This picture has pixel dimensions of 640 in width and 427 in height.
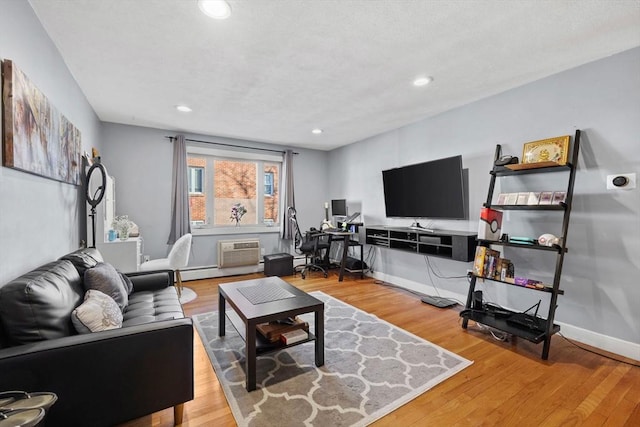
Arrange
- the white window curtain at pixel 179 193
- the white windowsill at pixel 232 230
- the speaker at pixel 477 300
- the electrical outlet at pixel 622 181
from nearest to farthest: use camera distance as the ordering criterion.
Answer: the electrical outlet at pixel 622 181
the speaker at pixel 477 300
the white window curtain at pixel 179 193
the white windowsill at pixel 232 230

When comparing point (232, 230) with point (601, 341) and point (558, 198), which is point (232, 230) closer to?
point (558, 198)

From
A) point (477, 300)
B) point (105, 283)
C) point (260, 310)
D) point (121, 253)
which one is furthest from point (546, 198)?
point (121, 253)

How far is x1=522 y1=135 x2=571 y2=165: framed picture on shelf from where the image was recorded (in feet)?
7.79

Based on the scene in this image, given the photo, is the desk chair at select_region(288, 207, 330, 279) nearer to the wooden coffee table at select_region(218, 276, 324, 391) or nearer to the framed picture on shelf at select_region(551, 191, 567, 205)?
the wooden coffee table at select_region(218, 276, 324, 391)

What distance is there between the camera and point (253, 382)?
1.80 meters

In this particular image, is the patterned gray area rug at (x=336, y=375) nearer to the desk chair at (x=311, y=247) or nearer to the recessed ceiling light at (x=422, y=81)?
the desk chair at (x=311, y=247)

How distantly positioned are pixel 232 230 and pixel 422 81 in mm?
3710

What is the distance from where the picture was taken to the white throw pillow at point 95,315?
1.40m

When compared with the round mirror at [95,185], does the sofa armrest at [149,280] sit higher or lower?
lower

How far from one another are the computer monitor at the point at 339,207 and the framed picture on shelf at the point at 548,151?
303cm

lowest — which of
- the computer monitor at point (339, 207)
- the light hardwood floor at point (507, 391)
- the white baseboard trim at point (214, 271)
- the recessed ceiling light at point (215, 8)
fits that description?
the light hardwood floor at point (507, 391)

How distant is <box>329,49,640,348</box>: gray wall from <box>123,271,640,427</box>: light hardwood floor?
1.39 ft

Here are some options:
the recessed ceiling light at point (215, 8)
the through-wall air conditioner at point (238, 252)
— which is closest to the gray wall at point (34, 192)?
the recessed ceiling light at point (215, 8)

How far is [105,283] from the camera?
1864 mm
